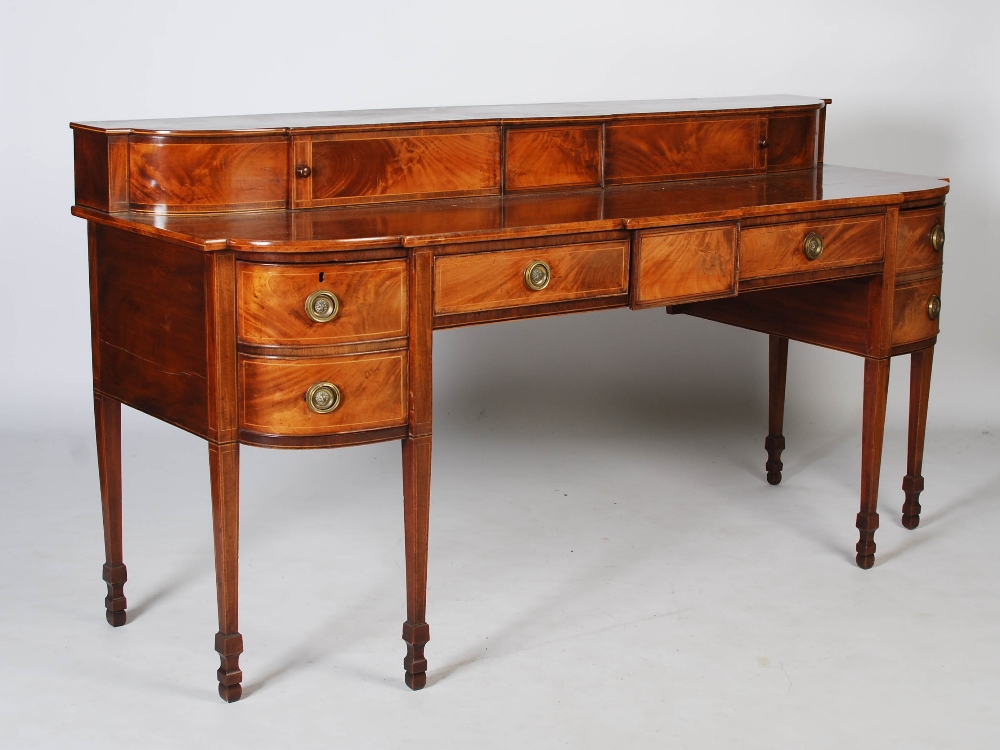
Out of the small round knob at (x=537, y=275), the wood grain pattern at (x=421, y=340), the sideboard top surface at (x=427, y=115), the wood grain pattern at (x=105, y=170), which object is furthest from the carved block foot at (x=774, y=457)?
the wood grain pattern at (x=105, y=170)

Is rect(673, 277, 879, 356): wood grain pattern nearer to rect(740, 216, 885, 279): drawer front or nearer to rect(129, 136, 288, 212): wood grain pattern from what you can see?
rect(740, 216, 885, 279): drawer front

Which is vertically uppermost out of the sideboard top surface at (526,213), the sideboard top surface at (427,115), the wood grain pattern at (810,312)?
the sideboard top surface at (427,115)

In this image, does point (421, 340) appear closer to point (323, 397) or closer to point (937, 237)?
point (323, 397)

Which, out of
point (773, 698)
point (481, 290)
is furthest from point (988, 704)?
point (481, 290)

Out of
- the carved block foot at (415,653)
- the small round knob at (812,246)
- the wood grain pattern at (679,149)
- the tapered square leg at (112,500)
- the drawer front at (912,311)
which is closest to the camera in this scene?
the carved block foot at (415,653)

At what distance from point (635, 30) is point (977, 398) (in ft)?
6.47

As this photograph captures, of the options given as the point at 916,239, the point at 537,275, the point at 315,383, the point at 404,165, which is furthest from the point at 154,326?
the point at 916,239

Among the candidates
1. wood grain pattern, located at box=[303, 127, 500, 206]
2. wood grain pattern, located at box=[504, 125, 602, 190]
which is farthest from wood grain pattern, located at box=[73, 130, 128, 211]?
wood grain pattern, located at box=[504, 125, 602, 190]

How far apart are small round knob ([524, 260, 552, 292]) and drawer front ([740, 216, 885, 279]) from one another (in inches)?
24.5

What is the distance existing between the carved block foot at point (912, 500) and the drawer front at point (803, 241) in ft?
2.65

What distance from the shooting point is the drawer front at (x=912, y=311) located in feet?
13.9

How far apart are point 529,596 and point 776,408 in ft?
4.70

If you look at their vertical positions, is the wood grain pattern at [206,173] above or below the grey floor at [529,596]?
above

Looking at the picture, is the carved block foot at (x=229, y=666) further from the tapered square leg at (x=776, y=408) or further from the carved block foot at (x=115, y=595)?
the tapered square leg at (x=776, y=408)
